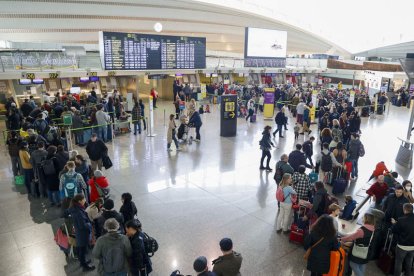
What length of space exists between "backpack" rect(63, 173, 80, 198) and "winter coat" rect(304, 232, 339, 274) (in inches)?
179

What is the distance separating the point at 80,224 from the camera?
198 inches

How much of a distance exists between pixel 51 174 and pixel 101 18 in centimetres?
2980

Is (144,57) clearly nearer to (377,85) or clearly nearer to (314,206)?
(314,206)

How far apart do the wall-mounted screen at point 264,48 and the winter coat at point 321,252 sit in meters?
20.3

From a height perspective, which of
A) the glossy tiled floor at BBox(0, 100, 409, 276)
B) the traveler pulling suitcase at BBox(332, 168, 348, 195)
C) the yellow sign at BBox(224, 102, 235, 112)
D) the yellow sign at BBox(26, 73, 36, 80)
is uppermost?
the yellow sign at BBox(26, 73, 36, 80)

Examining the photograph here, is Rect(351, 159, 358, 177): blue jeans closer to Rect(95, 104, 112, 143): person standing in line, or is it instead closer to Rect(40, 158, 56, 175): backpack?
Rect(40, 158, 56, 175): backpack

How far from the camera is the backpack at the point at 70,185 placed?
6.43 meters

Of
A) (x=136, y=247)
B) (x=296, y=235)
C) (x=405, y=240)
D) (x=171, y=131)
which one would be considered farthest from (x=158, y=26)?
(x=405, y=240)

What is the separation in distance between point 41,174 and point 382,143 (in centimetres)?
1301

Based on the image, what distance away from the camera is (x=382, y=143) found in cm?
1381

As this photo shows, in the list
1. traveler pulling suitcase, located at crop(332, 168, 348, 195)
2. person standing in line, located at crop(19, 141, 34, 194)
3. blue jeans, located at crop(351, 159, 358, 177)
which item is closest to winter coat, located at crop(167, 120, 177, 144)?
person standing in line, located at crop(19, 141, 34, 194)

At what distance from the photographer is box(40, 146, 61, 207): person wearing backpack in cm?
720

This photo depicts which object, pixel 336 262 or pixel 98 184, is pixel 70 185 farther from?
pixel 336 262

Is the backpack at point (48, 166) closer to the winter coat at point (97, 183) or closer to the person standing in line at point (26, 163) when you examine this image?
the person standing in line at point (26, 163)
